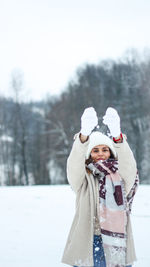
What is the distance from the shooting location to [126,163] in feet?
6.53

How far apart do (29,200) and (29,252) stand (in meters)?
2.50

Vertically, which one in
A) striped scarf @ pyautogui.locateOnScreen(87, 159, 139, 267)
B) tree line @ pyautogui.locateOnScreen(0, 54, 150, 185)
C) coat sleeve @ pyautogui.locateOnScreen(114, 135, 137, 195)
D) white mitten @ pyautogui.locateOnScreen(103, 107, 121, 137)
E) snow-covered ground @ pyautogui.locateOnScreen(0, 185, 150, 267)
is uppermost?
tree line @ pyautogui.locateOnScreen(0, 54, 150, 185)

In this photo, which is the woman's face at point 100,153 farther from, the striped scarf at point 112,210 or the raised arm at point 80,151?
the raised arm at point 80,151

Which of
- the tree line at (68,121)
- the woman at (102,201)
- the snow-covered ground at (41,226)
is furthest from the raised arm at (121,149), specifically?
the tree line at (68,121)

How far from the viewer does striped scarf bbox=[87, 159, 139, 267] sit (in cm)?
190

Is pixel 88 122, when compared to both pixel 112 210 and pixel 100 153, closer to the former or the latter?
pixel 100 153

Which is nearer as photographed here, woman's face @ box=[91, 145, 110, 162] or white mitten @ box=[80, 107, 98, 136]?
white mitten @ box=[80, 107, 98, 136]

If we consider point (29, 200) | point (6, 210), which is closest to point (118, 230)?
point (6, 210)

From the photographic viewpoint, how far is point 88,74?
916 inches

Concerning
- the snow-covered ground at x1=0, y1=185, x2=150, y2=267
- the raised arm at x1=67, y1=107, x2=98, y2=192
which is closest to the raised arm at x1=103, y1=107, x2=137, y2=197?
the raised arm at x1=67, y1=107, x2=98, y2=192

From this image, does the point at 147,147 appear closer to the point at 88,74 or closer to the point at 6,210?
the point at 88,74

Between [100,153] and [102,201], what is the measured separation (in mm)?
368

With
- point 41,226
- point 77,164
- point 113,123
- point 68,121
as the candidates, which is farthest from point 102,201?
point 68,121

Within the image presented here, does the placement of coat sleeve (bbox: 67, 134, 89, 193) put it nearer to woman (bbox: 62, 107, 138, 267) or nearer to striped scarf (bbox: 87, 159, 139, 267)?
woman (bbox: 62, 107, 138, 267)
